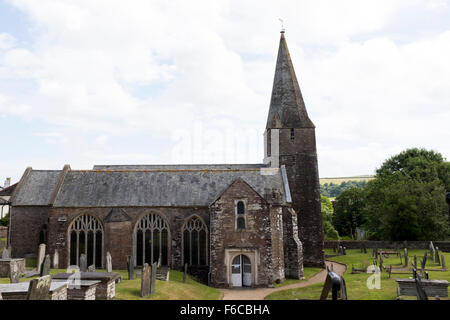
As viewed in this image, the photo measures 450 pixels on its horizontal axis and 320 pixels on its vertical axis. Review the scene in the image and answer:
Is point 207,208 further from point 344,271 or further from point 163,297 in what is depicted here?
point 344,271

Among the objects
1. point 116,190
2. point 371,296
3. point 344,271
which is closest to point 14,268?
point 116,190

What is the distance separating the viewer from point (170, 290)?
22953 millimetres

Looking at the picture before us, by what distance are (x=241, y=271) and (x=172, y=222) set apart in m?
6.87

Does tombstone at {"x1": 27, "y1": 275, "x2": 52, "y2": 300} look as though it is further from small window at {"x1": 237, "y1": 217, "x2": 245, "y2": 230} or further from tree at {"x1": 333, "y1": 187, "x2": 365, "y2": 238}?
tree at {"x1": 333, "y1": 187, "x2": 365, "y2": 238}

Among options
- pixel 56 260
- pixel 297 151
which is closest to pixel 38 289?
pixel 56 260

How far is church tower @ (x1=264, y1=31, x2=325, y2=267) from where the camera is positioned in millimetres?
36188

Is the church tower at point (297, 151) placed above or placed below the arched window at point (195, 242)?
above

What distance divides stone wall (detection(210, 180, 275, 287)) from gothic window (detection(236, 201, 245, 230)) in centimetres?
26

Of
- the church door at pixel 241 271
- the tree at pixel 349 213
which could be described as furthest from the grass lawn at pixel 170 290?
the tree at pixel 349 213

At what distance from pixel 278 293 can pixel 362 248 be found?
25753 mm

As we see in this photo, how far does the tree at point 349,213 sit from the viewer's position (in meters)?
69.9

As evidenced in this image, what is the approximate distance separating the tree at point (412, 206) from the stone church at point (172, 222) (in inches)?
598

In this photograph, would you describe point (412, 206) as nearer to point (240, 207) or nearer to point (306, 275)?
point (306, 275)

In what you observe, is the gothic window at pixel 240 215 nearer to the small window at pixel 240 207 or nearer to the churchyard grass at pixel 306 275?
the small window at pixel 240 207
